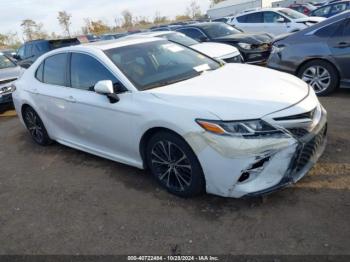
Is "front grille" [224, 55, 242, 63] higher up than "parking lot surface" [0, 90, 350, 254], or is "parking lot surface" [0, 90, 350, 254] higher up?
"front grille" [224, 55, 242, 63]

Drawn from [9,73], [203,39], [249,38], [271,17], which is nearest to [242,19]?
[271,17]

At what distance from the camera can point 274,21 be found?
1362 centimetres

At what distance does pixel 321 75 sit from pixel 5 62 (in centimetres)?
843

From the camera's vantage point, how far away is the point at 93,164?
16.3 feet

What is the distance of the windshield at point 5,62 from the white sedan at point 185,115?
219 inches

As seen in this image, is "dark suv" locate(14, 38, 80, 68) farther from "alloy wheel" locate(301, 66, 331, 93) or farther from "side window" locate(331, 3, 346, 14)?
"side window" locate(331, 3, 346, 14)

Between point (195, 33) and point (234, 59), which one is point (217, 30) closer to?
point (195, 33)

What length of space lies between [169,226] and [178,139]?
2.70 feet

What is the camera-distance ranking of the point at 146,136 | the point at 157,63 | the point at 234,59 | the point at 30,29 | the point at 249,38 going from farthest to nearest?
1. the point at 30,29
2. the point at 249,38
3. the point at 234,59
4. the point at 157,63
5. the point at 146,136

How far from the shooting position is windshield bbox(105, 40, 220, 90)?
13.1 feet

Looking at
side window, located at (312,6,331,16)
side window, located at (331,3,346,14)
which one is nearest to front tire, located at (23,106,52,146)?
side window, located at (331,3,346,14)

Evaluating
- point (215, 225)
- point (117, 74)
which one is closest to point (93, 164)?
point (117, 74)

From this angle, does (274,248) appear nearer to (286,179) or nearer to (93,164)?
(286,179)

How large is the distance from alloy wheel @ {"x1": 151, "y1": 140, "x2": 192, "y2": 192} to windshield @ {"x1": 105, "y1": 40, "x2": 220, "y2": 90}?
719mm
